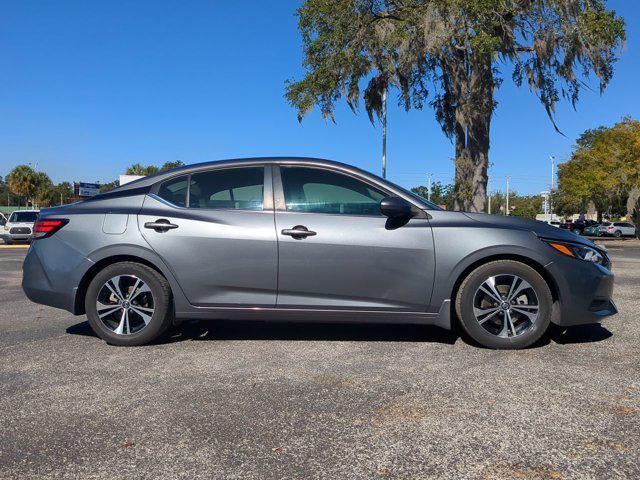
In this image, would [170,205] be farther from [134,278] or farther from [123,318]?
[123,318]

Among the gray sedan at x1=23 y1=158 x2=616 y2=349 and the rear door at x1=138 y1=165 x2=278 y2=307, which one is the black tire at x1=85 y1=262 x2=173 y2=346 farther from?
the rear door at x1=138 y1=165 x2=278 y2=307

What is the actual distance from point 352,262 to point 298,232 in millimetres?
489

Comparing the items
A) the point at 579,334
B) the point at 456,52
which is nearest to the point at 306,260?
the point at 579,334

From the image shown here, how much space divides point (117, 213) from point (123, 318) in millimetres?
878

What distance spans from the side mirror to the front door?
9 centimetres

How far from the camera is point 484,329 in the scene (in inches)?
160

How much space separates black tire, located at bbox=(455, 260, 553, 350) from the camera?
4.04 metres

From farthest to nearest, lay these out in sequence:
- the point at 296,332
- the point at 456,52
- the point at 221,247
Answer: the point at 456,52 < the point at 296,332 < the point at 221,247

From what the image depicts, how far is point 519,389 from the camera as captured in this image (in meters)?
3.16

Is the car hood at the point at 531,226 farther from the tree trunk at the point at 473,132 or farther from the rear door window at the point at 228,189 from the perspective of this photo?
the tree trunk at the point at 473,132

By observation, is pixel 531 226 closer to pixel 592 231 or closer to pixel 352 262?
pixel 352 262

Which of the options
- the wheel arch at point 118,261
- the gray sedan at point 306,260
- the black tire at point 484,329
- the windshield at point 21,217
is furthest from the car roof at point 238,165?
the windshield at point 21,217

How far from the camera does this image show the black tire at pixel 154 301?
13.9 ft

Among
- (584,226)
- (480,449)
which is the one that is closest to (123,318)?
(480,449)
